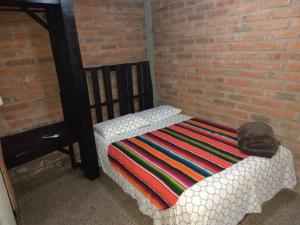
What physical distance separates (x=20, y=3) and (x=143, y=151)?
5.07 feet

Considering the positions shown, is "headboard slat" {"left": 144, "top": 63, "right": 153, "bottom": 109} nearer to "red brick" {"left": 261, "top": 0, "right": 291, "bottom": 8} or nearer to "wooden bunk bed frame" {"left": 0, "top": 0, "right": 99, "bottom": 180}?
"wooden bunk bed frame" {"left": 0, "top": 0, "right": 99, "bottom": 180}

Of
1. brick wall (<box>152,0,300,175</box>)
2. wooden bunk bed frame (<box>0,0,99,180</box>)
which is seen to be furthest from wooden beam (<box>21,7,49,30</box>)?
brick wall (<box>152,0,300,175</box>)

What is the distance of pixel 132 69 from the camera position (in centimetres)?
300

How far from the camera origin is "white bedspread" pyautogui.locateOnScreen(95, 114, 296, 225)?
139cm

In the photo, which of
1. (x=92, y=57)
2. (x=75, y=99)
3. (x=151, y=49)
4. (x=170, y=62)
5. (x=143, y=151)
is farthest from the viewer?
(x=151, y=49)

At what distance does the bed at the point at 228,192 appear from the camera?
1.39 meters

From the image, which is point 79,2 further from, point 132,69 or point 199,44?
point 199,44

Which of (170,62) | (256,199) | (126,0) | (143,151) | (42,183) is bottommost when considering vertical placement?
(42,183)

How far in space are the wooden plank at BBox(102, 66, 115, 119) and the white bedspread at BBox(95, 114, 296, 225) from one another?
1.03 meters

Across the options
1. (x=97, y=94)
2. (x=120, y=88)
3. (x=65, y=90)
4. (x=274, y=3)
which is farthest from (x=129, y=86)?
(x=274, y=3)

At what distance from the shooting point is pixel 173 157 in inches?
73.6

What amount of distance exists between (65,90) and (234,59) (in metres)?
1.78

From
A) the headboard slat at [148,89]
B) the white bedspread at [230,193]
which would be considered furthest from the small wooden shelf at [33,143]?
the headboard slat at [148,89]

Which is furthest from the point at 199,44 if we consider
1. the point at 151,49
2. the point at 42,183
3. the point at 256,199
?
the point at 42,183
